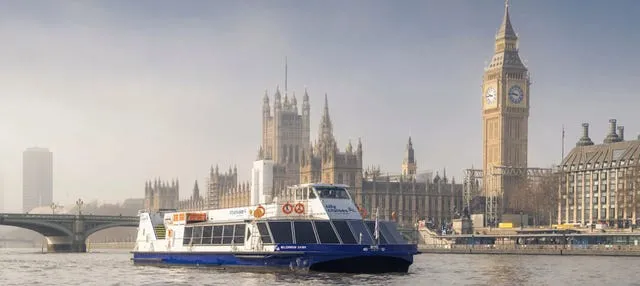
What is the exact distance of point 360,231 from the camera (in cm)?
7519

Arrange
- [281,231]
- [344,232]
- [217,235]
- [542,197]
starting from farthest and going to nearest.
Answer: [542,197]
[217,235]
[281,231]
[344,232]

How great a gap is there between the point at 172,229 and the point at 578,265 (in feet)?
118

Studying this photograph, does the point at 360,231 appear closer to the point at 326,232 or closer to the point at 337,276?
the point at 326,232

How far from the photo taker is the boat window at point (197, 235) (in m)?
85.1

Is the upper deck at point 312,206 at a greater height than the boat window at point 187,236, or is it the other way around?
the upper deck at point 312,206

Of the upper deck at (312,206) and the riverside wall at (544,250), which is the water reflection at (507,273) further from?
the riverside wall at (544,250)

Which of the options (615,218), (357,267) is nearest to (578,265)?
(357,267)

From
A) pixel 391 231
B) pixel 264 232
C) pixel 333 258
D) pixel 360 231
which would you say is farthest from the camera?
pixel 391 231

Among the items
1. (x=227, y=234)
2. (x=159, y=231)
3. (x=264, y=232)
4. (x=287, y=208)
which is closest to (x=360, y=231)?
(x=287, y=208)

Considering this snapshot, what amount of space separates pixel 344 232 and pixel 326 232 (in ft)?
3.96

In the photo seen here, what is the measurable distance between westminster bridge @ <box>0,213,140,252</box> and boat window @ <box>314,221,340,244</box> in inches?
3799

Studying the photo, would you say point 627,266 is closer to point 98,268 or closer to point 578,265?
point 578,265

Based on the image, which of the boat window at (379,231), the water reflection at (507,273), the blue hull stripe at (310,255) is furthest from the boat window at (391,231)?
the water reflection at (507,273)

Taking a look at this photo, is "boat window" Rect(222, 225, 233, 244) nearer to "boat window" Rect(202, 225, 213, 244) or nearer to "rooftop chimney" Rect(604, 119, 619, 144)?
"boat window" Rect(202, 225, 213, 244)
